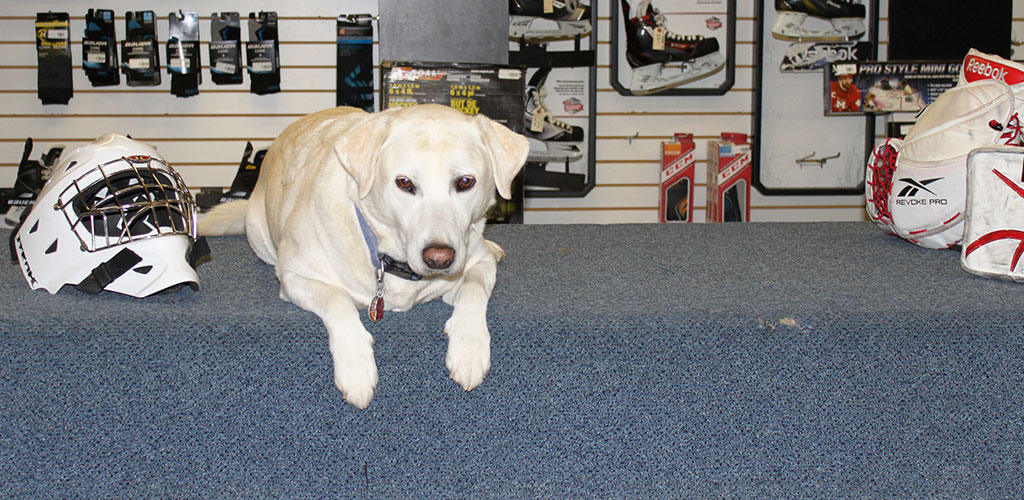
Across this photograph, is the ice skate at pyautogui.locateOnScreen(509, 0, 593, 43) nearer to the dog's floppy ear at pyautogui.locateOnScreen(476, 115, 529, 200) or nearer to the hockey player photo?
the hockey player photo

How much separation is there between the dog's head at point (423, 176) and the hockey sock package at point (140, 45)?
9.41 feet

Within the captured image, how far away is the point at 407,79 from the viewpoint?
314 cm

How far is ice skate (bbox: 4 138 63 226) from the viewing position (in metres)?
3.51

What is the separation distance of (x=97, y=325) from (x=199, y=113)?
9.35 feet

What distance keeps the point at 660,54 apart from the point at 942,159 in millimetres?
2185

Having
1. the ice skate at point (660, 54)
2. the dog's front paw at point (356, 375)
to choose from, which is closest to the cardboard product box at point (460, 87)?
the ice skate at point (660, 54)

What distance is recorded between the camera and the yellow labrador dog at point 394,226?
4.78 ft

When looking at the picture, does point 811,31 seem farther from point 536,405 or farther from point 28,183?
point 28,183

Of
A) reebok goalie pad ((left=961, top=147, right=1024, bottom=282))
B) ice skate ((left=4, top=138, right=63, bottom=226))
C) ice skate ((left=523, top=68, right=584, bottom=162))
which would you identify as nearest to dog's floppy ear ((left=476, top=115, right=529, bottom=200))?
reebok goalie pad ((left=961, top=147, right=1024, bottom=282))

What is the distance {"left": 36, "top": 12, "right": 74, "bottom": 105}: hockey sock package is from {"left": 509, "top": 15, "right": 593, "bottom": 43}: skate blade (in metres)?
2.39

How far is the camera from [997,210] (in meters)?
1.83

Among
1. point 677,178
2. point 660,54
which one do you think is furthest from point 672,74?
point 677,178

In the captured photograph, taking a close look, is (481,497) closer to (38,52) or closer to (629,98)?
(629,98)

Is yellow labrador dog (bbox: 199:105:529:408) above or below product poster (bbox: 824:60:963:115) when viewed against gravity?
below
